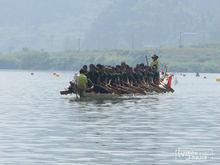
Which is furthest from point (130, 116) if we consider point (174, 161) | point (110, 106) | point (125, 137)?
point (174, 161)

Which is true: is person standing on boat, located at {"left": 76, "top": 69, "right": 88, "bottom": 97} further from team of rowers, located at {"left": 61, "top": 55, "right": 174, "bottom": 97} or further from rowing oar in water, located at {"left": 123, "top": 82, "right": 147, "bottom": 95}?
rowing oar in water, located at {"left": 123, "top": 82, "right": 147, "bottom": 95}

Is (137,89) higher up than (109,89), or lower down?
lower down

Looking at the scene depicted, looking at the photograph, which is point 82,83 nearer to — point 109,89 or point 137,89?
point 109,89

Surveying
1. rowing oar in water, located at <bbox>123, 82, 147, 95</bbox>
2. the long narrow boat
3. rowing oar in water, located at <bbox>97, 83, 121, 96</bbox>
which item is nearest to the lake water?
the long narrow boat

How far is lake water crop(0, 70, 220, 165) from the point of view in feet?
116

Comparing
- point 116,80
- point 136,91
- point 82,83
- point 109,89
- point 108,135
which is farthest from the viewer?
point 136,91

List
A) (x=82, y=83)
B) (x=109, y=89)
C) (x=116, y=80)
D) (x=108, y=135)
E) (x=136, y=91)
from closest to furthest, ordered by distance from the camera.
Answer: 1. (x=108, y=135)
2. (x=82, y=83)
3. (x=109, y=89)
4. (x=116, y=80)
5. (x=136, y=91)

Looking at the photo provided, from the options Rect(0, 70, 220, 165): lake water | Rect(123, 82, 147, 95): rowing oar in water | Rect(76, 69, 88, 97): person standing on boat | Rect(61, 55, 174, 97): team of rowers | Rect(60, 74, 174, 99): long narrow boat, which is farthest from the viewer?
Rect(123, 82, 147, 95): rowing oar in water

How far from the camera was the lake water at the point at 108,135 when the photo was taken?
35375 millimetres

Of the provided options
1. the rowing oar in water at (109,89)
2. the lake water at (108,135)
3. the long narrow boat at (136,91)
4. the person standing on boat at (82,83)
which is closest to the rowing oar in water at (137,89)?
the long narrow boat at (136,91)

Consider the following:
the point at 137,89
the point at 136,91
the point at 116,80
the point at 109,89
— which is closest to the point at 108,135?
the point at 109,89

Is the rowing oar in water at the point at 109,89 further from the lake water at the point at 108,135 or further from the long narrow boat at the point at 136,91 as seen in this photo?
the lake water at the point at 108,135

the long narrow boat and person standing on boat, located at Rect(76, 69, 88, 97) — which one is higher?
person standing on boat, located at Rect(76, 69, 88, 97)

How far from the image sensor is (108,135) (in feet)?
143
